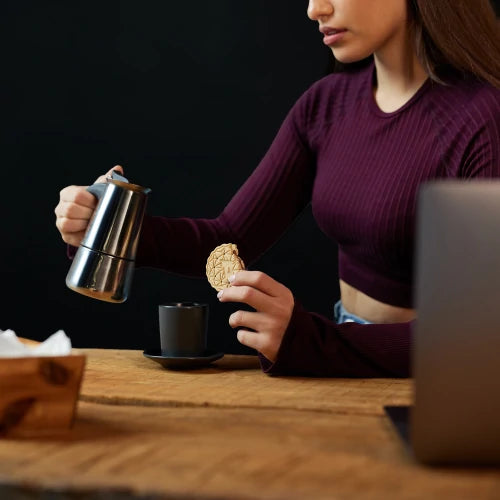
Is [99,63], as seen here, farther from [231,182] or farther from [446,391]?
[446,391]

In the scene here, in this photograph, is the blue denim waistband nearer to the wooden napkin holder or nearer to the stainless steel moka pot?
the stainless steel moka pot

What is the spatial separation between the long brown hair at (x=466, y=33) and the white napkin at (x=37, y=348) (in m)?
1.07

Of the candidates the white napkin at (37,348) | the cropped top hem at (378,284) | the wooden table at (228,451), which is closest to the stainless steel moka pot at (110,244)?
the wooden table at (228,451)

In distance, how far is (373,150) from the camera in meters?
1.76

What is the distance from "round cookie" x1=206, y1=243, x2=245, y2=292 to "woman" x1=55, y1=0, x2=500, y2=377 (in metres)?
0.20

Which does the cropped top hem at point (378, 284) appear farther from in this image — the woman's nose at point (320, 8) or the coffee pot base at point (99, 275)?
the coffee pot base at point (99, 275)

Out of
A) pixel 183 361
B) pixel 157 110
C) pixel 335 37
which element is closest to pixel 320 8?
pixel 335 37

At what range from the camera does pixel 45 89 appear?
122 inches

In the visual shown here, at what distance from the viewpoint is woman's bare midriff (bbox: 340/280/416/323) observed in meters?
1.80

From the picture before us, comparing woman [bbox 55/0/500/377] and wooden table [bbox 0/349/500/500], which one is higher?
woman [bbox 55/0/500/377]

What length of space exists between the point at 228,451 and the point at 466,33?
1.15m

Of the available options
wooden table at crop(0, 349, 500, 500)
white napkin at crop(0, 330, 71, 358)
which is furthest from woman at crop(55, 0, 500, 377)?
white napkin at crop(0, 330, 71, 358)

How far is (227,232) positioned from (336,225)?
25 cm

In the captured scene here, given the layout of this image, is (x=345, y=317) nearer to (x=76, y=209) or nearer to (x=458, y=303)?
(x=76, y=209)
